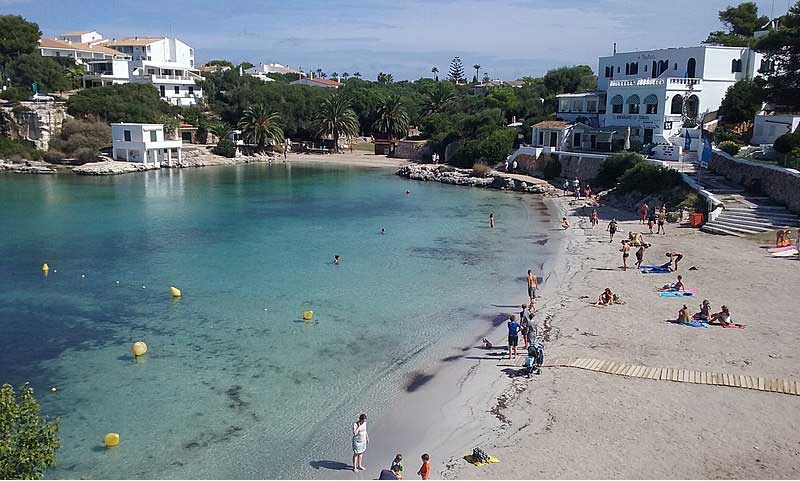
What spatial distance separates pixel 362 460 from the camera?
1316 centimetres

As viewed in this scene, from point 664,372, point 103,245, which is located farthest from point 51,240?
point 664,372

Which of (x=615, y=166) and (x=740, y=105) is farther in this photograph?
(x=740, y=105)

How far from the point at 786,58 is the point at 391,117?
156 ft

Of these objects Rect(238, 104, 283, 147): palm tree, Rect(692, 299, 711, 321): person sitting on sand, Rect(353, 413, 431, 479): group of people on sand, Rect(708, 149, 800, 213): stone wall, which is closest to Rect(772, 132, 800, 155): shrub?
Rect(708, 149, 800, 213): stone wall

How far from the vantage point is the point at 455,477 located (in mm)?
12297

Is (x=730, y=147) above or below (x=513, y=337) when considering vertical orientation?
above

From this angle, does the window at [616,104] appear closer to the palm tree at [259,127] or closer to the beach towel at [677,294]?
the beach towel at [677,294]

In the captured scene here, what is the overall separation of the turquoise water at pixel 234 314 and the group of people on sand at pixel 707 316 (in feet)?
19.8

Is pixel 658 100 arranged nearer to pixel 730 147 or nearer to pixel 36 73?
pixel 730 147

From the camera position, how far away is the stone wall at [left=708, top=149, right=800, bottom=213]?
31938 millimetres

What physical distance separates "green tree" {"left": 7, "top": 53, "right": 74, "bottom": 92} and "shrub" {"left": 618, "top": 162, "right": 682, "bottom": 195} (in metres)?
66.9

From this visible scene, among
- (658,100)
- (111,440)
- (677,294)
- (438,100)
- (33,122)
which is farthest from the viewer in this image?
(438,100)

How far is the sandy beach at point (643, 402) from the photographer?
12.4 m

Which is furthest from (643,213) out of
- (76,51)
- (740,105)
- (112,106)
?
(76,51)
